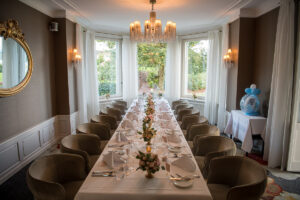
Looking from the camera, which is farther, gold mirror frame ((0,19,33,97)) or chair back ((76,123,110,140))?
chair back ((76,123,110,140))

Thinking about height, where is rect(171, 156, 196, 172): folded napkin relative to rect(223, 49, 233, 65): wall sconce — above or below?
below

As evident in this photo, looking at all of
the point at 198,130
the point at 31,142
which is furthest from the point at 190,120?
the point at 31,142

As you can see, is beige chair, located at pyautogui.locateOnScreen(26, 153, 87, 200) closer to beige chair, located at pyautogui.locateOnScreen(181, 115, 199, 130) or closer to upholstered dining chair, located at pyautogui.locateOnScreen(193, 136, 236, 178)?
upholstered dining chair, located at pyautogui.locateOnScreen(193, 136, 236, 178)

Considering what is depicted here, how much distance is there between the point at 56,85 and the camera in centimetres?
482

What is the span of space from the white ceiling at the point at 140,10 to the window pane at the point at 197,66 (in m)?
0.90

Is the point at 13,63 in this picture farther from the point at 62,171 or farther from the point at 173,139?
the point at 173,139

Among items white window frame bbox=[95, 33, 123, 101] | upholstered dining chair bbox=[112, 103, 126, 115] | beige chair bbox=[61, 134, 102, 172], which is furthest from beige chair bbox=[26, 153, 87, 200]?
white window frame bbox=[95, 33, 123, 101]

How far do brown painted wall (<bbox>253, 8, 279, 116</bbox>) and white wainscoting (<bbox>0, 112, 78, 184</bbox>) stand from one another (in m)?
4.42

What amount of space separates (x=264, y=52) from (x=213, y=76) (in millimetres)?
2039

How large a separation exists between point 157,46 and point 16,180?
231 inches

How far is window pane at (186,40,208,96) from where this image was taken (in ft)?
22.6

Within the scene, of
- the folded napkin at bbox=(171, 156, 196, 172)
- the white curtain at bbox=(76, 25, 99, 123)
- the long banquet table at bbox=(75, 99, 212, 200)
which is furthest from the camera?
the white curtain at bbox=(76, 25, 99, 123)

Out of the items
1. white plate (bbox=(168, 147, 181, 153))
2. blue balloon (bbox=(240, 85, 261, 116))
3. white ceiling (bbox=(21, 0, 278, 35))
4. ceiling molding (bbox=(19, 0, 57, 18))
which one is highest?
white ceiling (bbox=(21, 0, 278, 35))

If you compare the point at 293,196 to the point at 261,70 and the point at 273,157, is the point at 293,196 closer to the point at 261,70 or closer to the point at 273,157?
the point at 273,157
